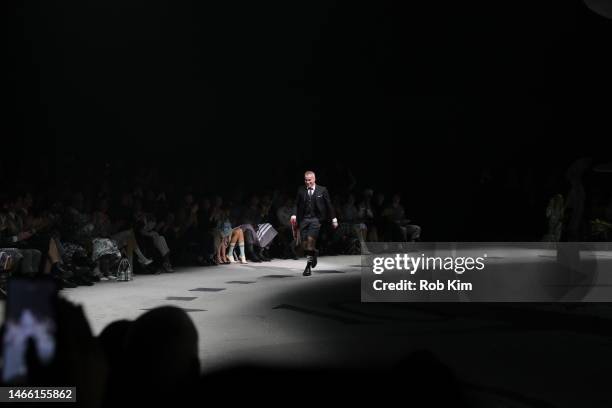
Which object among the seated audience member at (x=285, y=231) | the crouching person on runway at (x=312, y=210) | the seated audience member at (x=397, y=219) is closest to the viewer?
the crouching person on runway at (x=312, y=210)

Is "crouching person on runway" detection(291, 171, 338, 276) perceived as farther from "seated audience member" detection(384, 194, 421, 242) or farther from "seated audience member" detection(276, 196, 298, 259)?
"seated audience member" detection(384, 194, 421, 242)

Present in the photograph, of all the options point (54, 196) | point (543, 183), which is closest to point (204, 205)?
point (54, 196)

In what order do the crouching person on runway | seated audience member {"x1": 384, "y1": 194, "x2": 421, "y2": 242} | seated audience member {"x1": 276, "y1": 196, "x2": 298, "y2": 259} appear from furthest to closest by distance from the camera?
→ seated audience member {"x1": 384, "y1": 194, "x2": 421, "y2": 242}
seated audience member {"x1": 276, "y1": 196, "x2": 298, "y2": 259}
the crouching person on runway

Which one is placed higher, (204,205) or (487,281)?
(204,205)

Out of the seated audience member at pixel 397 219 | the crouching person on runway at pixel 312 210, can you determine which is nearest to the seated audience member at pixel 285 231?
the seated audience member at pixel 397 219

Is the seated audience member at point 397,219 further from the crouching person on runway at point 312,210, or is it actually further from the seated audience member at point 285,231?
the crouching person on runway at point 312,210

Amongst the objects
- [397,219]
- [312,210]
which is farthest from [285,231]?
[397,219]

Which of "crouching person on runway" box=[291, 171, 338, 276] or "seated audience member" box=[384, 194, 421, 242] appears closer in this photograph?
"crouching person on runway" box=[291, 171, 338, 276]

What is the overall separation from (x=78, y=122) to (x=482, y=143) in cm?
1328

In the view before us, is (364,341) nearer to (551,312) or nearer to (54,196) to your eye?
(551,312)

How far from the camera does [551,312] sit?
912 cm

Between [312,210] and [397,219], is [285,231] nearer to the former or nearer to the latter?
[312,210]

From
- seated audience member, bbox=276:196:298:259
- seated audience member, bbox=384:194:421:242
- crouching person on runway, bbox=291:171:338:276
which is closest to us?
crouching person on runway, bbox=291:171:338:276

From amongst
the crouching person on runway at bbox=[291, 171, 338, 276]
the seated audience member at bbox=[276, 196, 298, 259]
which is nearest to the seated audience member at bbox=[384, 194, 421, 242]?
the seated audience member at bbox=[276, 196, 298, 259]
